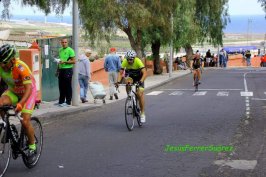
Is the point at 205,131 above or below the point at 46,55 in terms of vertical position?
below

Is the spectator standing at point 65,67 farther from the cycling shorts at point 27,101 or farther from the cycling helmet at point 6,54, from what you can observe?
the cycling helmet at point 6,54

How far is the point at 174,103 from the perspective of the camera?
2059cm

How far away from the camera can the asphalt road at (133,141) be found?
8422 millimetres

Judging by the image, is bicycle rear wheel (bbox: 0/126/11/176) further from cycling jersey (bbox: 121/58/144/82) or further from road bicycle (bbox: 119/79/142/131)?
cycling jersey (bbox: 121/58/144/82)

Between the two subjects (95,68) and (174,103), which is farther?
(95,68)

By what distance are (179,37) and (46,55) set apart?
81.1 ft

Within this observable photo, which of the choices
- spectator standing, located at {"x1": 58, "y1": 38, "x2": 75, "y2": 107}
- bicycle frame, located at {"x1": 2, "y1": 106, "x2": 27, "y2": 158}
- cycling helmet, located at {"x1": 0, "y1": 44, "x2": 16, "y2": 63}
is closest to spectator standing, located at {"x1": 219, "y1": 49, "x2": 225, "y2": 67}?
spectator standing, located at {"x1": 58, "y1": 38, "x2": 75, "y2": 107}

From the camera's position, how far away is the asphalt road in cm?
842

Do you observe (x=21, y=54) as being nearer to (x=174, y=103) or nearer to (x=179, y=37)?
(x=174, y=103)

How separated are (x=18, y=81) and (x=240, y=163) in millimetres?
3685

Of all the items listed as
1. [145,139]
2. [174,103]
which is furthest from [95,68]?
[145,139]

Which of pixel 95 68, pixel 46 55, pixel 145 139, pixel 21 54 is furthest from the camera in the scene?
pixel 95 68

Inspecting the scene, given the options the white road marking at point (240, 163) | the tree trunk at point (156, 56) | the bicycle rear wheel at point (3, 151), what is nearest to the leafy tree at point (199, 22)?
the tree trunk at point (156, 56)

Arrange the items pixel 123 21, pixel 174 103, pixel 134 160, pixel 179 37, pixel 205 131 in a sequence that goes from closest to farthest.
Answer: pixel 134 160 < pixel 205 131 < pixel 174 103 < pixel 123 21 < pixel 179 37
